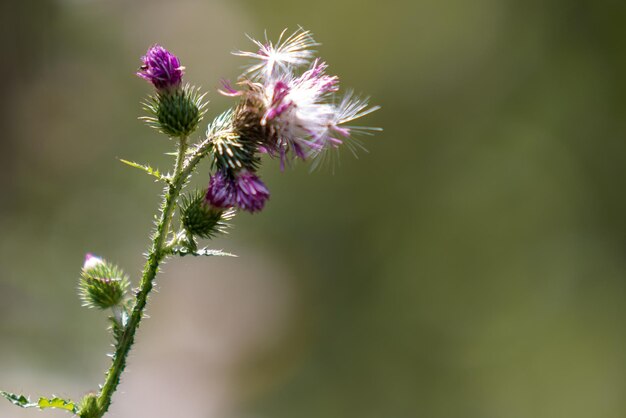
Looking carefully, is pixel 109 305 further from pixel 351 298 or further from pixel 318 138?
pixel 351 298

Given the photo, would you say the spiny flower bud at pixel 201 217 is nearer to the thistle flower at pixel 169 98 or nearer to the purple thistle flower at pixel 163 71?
the thistle flower at pixel 169 98

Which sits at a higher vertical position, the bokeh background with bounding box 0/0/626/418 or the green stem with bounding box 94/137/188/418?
the bokeh background with bounding box 0/0/626/418

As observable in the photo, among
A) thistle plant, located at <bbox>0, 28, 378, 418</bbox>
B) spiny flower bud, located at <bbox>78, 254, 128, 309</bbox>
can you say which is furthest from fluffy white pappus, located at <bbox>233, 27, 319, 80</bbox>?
spiny flower bud, located at <bbox>78, 254, 128, 309</bbox>

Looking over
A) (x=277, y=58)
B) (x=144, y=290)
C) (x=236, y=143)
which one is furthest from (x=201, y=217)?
(x=277, y=58)

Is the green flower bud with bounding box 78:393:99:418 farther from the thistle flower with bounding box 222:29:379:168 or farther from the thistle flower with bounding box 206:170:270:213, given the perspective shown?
the thistle flower with bounding box 222:29:379:168

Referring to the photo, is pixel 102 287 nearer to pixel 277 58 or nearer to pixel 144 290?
pixel 144 290

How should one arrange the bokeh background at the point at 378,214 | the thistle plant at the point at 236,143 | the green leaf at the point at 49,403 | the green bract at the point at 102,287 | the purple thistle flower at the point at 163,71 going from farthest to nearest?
1. the bokeh background at the point at 378,214
2. the purple thistle flower at the point at 163,71
3. the green bract at the point at 102,287
4. the thistle plant at the point at 236,143
5. the green leaf at the point at 49,403

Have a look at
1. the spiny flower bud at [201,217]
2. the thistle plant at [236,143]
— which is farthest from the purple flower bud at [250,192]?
the spiny flower bud at [201,217]
